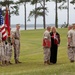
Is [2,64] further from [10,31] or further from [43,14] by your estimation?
[43,14]

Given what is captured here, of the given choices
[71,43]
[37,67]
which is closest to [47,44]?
[71,43]

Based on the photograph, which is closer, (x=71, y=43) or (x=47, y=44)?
(x=47, y=44)

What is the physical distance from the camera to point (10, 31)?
59.3ft

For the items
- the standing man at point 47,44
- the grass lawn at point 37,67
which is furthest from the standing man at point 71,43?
the standing man at point 47,44

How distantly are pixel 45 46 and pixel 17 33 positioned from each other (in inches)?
65.1

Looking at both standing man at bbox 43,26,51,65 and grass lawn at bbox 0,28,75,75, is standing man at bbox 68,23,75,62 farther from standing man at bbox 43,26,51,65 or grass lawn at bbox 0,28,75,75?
standing man at bbox 43,26,51,65

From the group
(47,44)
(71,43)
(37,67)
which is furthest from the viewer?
(71,43)

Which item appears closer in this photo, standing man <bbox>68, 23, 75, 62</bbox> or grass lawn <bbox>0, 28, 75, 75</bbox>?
grass lawn <bbox>0, 28, 75, 75</bbox>

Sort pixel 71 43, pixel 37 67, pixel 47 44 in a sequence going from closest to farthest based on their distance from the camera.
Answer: pixel 37 67
pixel 47 44
pixel 71 43

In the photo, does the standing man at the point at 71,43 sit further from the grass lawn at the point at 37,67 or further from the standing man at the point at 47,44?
the standing man at the point at 47,44

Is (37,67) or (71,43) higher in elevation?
(71,43)

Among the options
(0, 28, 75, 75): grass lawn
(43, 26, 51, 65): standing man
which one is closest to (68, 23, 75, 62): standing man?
(0, 28, 75, 75): grass lawn

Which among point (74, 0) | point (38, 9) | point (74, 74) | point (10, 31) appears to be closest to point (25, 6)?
point (38, 9)

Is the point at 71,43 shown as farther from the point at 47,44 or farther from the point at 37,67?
the point at 37,67
